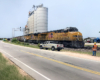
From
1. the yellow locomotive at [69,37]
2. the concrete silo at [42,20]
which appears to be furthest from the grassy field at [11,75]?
the concrete silo at [42,20]

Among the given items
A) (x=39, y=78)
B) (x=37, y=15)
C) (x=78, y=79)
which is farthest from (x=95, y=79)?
(x=37, y=15)

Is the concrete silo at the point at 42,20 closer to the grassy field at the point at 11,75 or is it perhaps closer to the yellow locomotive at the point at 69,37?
the yellow locomotive at the point at 69,37

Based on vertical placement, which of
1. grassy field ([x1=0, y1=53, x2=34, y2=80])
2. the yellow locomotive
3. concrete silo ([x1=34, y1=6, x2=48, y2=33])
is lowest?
grassy field ([x1=0, y1=53, x2=34, y2=80])

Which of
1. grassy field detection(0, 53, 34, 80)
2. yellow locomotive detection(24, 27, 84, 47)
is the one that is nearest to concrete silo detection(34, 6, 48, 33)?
yellow locomotive detection(24, 27, 84, 47)

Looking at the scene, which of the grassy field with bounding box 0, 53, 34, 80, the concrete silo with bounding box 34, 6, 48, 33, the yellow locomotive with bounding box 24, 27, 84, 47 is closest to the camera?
the grassy field with bounding box 0, 53, 34, 80

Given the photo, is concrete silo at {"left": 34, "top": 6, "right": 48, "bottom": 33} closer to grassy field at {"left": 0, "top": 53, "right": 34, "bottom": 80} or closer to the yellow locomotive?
the yellow locomotive

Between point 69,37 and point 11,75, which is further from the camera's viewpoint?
point 69,37

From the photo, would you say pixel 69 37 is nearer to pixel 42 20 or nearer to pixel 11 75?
pixel 11 75

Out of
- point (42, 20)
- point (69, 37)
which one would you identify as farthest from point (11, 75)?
point (42, 20)

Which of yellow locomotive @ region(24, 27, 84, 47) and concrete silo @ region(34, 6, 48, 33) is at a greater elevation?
concrete silo @ region(34, 6, 48, 33)

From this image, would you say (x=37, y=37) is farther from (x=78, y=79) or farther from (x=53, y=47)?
(x=78, y=79)

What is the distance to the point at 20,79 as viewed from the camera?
5.69 meters

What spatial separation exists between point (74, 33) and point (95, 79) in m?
18.0

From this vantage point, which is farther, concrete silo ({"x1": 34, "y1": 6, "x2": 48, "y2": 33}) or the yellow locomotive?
concrete silo ({"x1": 34, "y1": 6, "x2": 48, "y2": 33})
